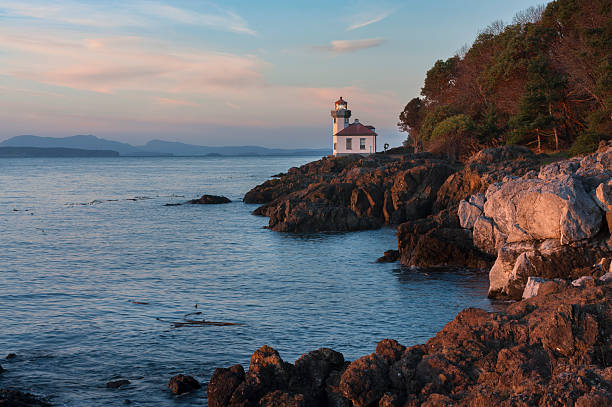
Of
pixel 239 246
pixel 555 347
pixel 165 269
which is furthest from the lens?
pixel 239 246

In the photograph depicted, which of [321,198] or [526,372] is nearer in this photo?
[526,372]

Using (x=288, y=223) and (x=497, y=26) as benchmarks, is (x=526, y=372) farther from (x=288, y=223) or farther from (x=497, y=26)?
(x=497, y=26)

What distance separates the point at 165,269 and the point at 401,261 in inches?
457

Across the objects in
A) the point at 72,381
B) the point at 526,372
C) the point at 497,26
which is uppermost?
the point at 497,26

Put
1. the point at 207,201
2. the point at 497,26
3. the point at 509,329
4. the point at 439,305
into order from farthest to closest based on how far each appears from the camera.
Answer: the point at 497,26, the point at 207,201, the point at 439,305, the point at 509,329

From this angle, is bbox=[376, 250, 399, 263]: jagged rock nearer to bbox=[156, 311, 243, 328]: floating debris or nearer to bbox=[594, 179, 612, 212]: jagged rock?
bbox=[594, 179, 612, 212]: jagged rock

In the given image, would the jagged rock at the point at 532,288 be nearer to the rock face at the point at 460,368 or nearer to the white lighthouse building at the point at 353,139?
the rock face at the point at 460,368

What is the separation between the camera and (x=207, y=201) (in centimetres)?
6216

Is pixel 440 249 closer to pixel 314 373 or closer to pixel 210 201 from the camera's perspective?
pixel 314 373

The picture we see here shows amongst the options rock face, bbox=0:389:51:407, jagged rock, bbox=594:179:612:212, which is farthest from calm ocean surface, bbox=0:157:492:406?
jagged rock, bbox=594:179:612:212

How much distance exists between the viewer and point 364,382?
32.4 feet

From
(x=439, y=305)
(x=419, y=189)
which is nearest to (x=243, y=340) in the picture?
(x=439, y=305)

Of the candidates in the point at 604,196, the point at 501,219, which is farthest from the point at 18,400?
the point at 604,196

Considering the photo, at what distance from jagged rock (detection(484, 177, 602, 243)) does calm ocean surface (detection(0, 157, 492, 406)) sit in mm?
2847
